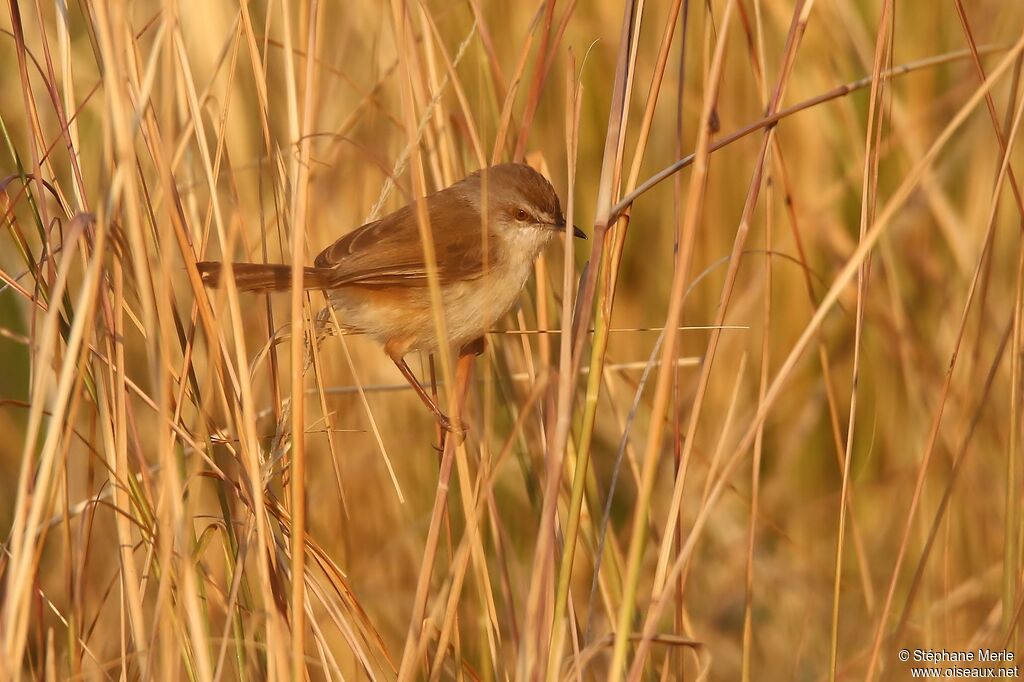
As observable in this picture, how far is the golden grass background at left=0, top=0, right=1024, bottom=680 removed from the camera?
1.79 metres

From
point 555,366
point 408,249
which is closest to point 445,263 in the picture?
point 408,249

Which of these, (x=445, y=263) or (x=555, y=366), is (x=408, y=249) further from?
(x=555, y=366)

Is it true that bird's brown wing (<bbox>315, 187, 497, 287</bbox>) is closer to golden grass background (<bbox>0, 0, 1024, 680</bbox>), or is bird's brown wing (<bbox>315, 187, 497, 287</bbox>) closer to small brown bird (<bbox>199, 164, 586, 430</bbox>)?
small brown bird (<bbox>199, 164, 586, 430</bbox>)

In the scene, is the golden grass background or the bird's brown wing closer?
the golden grass background

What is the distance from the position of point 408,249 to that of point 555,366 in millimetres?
638

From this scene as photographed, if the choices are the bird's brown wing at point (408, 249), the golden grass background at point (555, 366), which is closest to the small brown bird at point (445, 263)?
the bird's brown wing at point (408, 249)

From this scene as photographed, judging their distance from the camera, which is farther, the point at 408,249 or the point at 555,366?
the point at 408,249

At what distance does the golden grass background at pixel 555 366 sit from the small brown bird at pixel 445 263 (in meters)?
0.11

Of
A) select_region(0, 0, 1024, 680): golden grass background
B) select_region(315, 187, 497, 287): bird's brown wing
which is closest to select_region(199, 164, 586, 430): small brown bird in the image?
select_region(315, 187, 497, 287): bird's brown wing

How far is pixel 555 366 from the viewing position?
2.32 metres

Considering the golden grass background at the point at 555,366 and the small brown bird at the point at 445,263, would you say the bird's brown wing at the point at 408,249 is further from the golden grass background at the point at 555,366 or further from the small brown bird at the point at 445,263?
the golden grass background at the point at 555,366

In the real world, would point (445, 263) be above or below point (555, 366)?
above

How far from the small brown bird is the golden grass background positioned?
11 centimetres

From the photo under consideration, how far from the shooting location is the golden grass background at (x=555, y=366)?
5.88 feet
